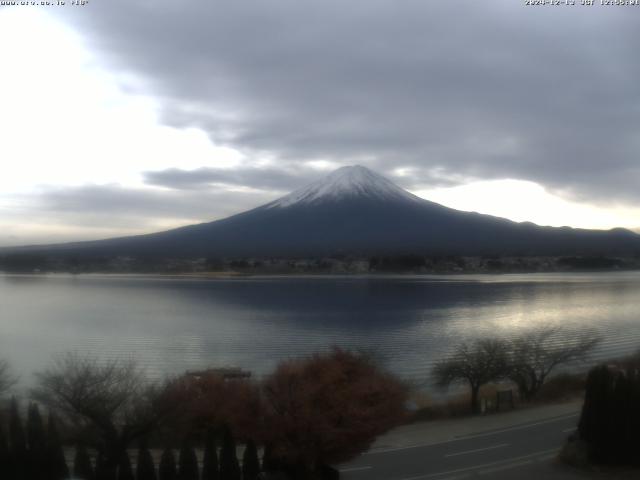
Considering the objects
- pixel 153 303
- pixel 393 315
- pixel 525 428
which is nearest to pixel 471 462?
pixel 525 428

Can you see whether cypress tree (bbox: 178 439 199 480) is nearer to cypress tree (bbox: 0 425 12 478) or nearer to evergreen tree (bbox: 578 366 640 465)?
cypress tree (bbox: 0 425 12 478)

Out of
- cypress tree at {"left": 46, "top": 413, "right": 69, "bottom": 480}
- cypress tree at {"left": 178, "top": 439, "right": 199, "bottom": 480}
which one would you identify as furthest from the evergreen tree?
cypress tree at {"left": 46, "top": 413, "right": 69, "bottom": 480}

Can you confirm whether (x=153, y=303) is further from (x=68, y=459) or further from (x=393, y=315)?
(x=68, y=459)

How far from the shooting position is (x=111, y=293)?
141 feet

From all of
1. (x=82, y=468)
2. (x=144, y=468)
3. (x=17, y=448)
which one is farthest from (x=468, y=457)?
(x=17, y=448)

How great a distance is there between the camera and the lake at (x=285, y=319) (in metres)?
19.1

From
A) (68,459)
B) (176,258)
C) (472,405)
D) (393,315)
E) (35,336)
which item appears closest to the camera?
(68,459)

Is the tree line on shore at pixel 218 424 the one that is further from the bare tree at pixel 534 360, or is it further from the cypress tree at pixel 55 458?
the bare tree at pixel 534 360

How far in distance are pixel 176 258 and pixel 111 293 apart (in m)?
21.3

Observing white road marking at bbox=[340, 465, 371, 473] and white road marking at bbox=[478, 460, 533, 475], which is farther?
white road marking at bbox=[340, 465, 371, 473]

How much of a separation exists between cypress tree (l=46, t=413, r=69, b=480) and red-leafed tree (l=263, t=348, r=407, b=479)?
1.94 meters

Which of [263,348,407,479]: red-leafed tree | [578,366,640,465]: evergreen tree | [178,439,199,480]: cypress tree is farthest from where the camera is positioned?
[578,366,640,465]: evergreen tree

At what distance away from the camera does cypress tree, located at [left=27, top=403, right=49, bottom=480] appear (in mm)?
6555

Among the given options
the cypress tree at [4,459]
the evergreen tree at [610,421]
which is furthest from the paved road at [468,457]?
the cypress tree at [4,459]
